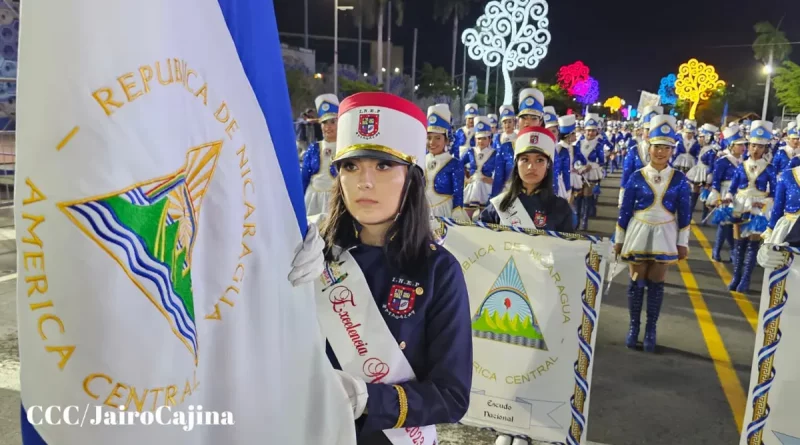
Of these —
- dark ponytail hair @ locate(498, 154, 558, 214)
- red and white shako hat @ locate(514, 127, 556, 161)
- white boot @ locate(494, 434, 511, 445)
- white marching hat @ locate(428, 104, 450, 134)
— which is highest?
white marching hat @ locate(428, 104, 450, 134)

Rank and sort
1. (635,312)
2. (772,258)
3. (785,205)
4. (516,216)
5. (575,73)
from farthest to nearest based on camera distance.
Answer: (575,73)
(785,205)
(635,312)
(516,216)
(772,258)

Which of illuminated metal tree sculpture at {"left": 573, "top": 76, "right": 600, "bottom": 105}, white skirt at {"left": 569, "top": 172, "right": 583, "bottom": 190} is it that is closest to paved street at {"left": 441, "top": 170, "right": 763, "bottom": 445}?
white skirt at {"left": 569, "top": 172, "right": 583, "bottom": 190}

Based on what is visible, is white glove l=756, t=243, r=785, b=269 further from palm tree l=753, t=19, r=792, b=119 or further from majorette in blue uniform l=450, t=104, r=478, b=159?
palm tree l=753, t=19, r=792, b=119

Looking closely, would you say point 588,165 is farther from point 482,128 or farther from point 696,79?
point 696,79

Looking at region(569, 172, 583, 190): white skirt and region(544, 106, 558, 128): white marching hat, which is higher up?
region(544, 106, 558, 128): white marching hat

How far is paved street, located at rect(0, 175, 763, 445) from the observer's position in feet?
13.2

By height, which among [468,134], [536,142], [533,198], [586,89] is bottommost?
[533,198]

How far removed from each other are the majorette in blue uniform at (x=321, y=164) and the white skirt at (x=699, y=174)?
34.1 feet

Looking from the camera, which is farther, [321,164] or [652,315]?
[321,164]

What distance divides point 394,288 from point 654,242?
4394 mm

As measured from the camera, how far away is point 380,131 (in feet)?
5.99

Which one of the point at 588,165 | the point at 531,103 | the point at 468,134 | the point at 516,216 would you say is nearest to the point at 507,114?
the point at 588,165

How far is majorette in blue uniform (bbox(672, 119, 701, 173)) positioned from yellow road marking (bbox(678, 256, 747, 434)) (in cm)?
754

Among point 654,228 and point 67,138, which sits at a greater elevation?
point 67,138
